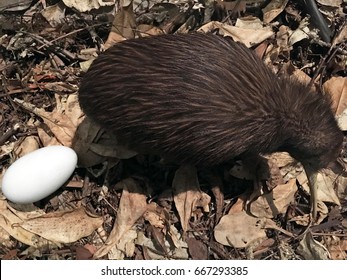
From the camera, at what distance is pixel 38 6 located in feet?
10.0

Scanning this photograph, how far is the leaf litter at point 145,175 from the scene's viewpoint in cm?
275

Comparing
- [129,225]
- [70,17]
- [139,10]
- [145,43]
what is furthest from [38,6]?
[129,225]

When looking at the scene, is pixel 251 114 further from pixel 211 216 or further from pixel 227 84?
pixel 211 216

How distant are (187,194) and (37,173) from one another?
697mm

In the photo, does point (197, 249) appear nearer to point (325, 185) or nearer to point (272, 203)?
point (272, 203)

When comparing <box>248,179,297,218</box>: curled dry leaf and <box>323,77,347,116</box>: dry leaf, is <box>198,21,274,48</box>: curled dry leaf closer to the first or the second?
<box>323,77,347,116</box>: dry leaf

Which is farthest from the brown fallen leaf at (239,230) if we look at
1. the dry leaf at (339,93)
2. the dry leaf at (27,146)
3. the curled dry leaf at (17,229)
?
the dry leaf at (27,146)

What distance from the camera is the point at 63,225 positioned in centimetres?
274

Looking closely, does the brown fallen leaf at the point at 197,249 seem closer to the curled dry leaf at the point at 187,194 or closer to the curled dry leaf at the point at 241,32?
the curled dry leaf at the point at 187,194

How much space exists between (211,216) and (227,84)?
0.75 meters

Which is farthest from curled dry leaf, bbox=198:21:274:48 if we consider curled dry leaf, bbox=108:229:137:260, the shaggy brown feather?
curled dry leaf, bbox=108:229:137:260

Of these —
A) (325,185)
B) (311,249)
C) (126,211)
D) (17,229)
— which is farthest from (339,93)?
(17,229)

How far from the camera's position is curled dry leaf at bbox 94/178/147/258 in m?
2.74

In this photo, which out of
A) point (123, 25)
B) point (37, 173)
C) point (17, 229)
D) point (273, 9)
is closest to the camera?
point (37, 173)
